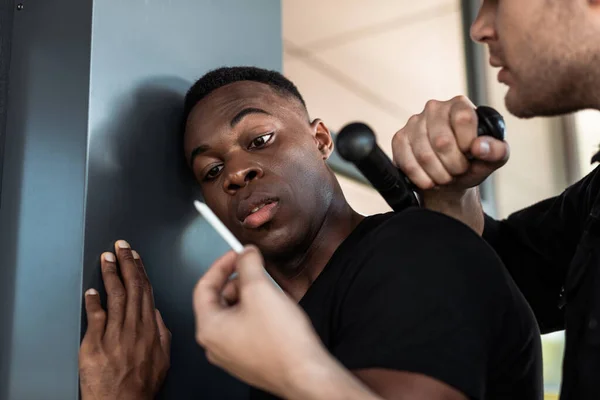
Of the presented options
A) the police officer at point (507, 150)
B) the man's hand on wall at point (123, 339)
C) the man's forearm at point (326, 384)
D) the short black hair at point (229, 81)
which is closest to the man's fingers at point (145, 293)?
the man's hand on wall at point (123, 339)

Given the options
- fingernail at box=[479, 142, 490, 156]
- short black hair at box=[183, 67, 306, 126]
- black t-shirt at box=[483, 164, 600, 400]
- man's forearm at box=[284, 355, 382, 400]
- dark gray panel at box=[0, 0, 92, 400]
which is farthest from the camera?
short black hair at box=[183, 67, 306, 126]

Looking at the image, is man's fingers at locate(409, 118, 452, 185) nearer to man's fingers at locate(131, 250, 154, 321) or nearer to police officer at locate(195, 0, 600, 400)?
police officer at locate(195, 0, 600, 400)

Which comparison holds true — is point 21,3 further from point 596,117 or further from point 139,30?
point 596,117

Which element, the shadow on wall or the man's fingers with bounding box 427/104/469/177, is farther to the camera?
the shadow on wall

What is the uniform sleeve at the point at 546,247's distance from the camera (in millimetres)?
1077

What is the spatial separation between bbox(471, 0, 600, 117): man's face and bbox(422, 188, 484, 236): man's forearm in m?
0.17

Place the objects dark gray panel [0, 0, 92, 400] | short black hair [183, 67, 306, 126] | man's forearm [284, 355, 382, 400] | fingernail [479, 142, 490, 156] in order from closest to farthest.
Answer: man's forearm [284, 355, 382, 400], fingernail [479, 142, 490, 156], dark gray panel [0, 0, 92, 400], short black hair [183, 67, 306, 126]

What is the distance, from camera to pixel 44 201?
39.3 inches

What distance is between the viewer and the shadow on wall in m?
1.00

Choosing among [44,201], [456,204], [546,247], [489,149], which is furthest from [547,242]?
[44,201]

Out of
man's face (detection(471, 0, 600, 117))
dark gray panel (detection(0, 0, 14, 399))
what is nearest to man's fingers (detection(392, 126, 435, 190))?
man's face (detection(471, 0, 600, 117))

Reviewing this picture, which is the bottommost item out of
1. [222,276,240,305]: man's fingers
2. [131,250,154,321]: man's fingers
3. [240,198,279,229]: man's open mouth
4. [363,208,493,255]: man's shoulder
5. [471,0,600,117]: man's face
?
[131,250,154,321]: man's fingers

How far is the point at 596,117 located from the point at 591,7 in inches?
120

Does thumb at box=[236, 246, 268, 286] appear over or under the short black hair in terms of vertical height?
under
